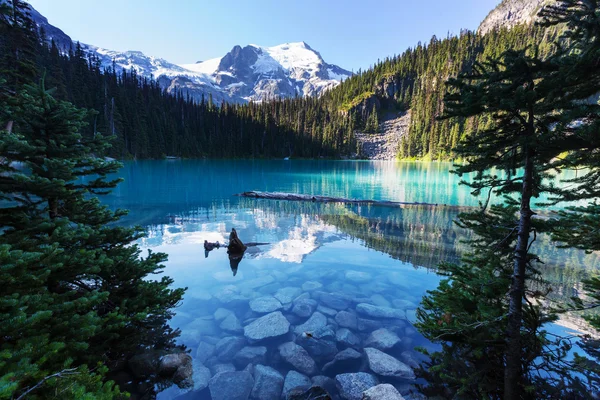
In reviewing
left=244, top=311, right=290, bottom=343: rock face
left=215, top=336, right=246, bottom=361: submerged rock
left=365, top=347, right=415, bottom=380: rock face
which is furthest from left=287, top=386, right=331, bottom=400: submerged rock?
left=244, top=311, right=290, bottom=343: rock face

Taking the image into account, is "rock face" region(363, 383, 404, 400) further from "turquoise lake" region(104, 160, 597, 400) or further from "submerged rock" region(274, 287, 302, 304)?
"submerged rock" region(274, 287, 302, 304)

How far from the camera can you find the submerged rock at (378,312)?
8.68 metres

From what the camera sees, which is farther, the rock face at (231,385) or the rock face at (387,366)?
the rock face at (387,366)

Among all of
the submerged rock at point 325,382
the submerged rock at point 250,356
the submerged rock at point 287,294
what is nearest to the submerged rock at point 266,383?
the submerged rock at point 250,356

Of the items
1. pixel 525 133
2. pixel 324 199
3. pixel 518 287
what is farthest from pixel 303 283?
pixel 324 199

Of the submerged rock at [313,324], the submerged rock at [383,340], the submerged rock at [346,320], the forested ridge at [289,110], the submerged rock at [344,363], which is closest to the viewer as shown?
the submerged rock at [344,363]

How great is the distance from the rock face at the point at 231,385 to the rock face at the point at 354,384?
1.85m

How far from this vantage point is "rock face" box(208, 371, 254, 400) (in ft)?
18.1

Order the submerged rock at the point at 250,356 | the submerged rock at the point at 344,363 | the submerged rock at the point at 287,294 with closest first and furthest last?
the submerged rock at the point at 344,363 → the submerged rock at the point at 250,356 → the submerged rock at the point at 287,294

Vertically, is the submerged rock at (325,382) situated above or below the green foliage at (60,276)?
below

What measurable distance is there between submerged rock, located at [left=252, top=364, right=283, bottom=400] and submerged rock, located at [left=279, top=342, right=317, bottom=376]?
0.50 meters

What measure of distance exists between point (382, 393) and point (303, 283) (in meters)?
5.99

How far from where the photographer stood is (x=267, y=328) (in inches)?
308

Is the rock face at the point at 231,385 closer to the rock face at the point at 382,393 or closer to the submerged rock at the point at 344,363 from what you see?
the submerged rock at the point at 344,363
